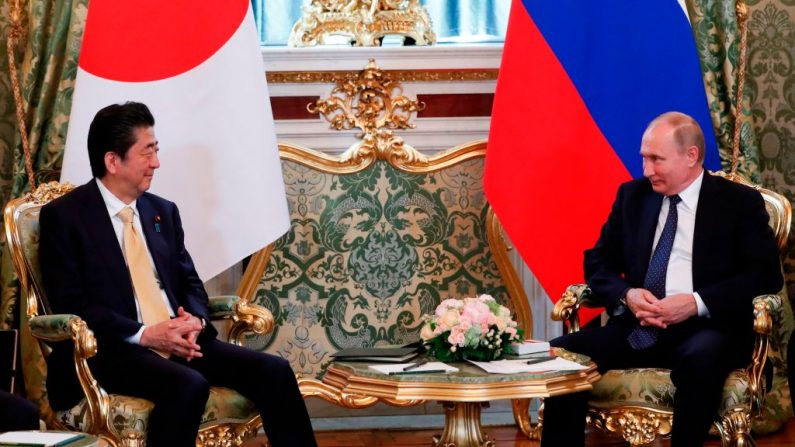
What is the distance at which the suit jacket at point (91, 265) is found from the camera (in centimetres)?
317

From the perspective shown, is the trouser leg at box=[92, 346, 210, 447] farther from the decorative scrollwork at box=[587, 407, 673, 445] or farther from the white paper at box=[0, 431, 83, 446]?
the decorative scrollwork at box=[587, 407, 673, 445]

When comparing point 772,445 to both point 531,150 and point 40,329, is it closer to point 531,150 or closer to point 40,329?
point 531,150

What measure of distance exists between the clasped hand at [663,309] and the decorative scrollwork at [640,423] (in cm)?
30

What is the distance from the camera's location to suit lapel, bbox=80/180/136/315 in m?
3.26

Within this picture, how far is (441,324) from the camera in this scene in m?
2.99

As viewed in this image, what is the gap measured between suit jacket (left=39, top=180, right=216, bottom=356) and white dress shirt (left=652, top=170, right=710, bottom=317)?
1503mm

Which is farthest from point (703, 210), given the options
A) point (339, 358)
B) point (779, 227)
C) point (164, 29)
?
point (164, 29)

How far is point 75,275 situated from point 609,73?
2.04m

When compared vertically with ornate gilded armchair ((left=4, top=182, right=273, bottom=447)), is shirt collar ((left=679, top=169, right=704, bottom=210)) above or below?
above

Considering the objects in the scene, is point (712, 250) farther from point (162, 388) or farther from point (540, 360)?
point (162, 388)

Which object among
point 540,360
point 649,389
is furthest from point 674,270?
point 540,360

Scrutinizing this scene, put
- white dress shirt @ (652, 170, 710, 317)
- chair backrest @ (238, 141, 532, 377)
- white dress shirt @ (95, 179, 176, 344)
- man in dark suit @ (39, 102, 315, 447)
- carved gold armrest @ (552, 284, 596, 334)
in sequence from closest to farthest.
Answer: man in dark suit @ (39, 102, 315, 447) < white dress shirt @ (95, 179, 176, 344) < white dress shirt @ (652, 170, 710, 317) < carved gold armrest @ (552, 284, 596, 334) < chair backrest @ (238, 141, 532, 377)

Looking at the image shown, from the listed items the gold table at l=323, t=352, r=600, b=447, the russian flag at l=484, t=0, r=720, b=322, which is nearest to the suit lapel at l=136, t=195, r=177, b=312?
the gold table at l=323, t=352, r=600, b=447

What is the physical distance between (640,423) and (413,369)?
81 centimetres
